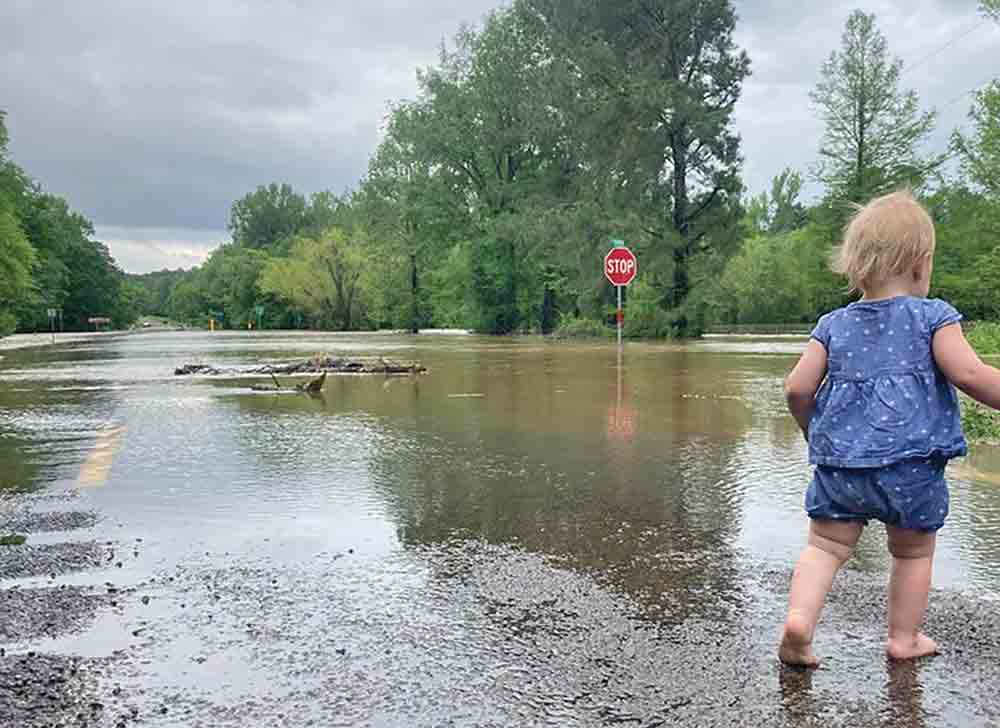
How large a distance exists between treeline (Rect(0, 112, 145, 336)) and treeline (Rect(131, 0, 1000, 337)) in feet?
63.9

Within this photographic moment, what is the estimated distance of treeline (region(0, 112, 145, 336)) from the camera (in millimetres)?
38781

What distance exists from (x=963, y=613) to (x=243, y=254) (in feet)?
388

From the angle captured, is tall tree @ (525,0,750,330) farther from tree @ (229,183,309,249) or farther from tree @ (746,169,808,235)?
tree @ (229,183,309,249)

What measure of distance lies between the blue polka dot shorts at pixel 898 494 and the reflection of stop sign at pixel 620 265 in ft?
86.4

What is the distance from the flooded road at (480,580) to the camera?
2332 mm

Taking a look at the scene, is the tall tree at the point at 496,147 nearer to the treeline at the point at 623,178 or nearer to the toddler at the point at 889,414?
the treeline at the point at 623,178

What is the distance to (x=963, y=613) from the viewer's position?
301 cm

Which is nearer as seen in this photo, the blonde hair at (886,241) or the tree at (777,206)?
the blonde hair at (886,241)

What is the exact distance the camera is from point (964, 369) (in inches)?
103

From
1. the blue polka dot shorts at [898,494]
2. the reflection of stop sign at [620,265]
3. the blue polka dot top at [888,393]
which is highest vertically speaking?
the reflection of stop sign at [620,265]

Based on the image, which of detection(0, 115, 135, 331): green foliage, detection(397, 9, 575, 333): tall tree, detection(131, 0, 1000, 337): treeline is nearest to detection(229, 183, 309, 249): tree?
detection(0, 115, 135, 331): green foliage

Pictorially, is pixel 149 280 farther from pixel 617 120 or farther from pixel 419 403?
pixel 419 403

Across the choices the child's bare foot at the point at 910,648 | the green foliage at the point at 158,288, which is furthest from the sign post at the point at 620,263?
the green foliage at the point at 158,288

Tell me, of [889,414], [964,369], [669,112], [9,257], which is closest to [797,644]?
[889,414]
